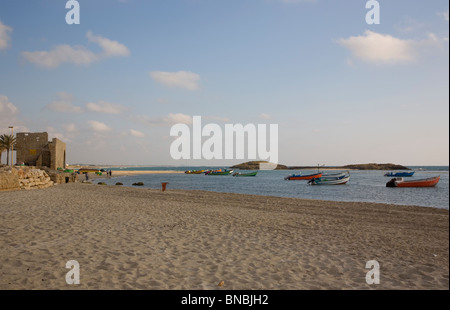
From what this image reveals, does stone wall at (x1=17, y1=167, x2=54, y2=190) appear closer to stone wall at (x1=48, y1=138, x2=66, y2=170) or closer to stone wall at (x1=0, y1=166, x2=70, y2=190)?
stone wall at (x1=0, y1=166, x2=70, y2=190)

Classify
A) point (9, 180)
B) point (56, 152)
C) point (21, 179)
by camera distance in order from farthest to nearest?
point (56, 152), point (21, 179), point (9, 180)

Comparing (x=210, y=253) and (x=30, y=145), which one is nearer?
(x=210, y=253)

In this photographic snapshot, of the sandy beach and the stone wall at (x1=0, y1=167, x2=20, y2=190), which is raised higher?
the stone wall at (x1=0, y1=167, x2=20, y2=190)

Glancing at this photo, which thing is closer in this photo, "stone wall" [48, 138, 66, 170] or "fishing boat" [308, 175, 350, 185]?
"stone wall" [48, 138, 66, 170]

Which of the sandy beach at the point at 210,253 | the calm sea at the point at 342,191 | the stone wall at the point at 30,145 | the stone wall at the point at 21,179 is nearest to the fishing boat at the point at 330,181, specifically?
the calm sea at the point at 342,191

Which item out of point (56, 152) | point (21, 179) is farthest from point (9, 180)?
point (56, 152)

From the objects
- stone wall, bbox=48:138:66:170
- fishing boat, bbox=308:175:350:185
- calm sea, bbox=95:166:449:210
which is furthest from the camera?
fishing boat, bbox=308:175:350:185

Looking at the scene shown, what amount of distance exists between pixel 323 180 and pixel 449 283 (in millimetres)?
56415

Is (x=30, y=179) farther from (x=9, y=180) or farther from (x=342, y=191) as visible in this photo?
(x=342, y=191)

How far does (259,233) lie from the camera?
1021cm

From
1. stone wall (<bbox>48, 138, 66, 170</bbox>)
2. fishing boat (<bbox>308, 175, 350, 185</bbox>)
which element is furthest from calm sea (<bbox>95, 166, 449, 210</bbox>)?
stone wall (<bbox>48, 138, 66, 170</bbox>)

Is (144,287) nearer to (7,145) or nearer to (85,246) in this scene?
(85,246)

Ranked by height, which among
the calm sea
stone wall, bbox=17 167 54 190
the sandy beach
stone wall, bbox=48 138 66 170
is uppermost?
stone wall, bbox=48 138 66 170

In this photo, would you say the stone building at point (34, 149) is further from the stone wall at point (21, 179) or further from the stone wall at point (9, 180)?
the stone wall at point (9, 180)
